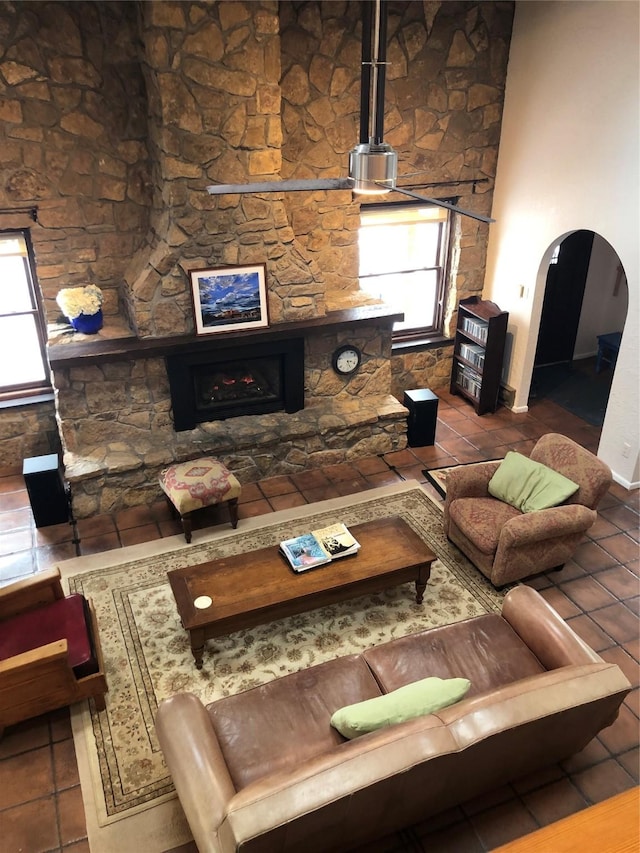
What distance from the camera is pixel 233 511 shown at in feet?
16.3

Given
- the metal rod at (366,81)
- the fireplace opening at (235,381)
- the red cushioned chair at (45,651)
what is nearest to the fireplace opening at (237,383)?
the fireplace opening at (235,381)

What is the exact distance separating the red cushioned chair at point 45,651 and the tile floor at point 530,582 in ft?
0.83

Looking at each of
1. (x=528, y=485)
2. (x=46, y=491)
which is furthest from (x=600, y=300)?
(x=46, y=491)

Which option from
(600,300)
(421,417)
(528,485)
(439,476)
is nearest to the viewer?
(528,485)

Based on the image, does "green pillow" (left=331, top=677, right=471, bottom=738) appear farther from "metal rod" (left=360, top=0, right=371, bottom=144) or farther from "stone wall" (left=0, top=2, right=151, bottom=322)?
"stone wall" (left=0, top=2, right=151, bottom=322)

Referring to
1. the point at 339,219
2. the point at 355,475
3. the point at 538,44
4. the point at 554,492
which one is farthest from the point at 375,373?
the point at 538,44

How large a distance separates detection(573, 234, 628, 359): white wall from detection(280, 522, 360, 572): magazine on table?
4969 mm

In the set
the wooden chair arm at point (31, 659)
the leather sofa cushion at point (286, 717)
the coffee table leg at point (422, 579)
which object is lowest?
the coffee table leg at point (422, 579)

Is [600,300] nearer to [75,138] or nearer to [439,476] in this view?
[439,476]

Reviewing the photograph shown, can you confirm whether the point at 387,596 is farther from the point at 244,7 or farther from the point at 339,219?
the point at 244,7

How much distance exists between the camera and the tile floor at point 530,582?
9.98ft

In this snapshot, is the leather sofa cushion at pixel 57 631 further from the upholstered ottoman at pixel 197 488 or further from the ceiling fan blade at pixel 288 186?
the ceiling fan blade at pixel 288 186

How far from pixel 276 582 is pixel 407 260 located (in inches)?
158

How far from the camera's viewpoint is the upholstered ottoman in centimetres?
474
